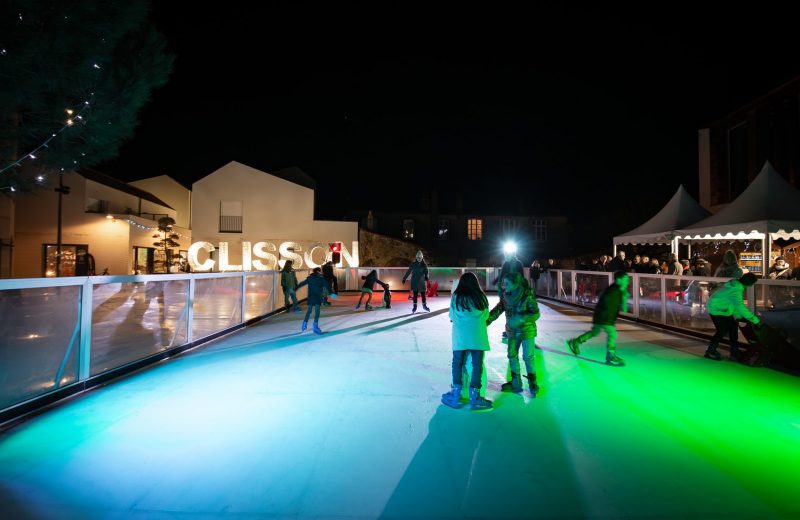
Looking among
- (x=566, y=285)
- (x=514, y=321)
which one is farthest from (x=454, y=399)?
(x=566, y=285)

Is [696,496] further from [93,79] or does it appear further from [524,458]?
[93,79]

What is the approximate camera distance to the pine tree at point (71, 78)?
8.54 metres

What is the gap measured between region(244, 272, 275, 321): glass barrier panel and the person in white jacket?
32.0 feet

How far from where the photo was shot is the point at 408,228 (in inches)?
1383

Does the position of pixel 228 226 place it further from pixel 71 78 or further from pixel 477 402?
pixel 477 402

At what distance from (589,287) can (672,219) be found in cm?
454

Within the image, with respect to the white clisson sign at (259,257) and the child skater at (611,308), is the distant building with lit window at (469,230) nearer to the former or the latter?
the white clisson sign at (259,257)

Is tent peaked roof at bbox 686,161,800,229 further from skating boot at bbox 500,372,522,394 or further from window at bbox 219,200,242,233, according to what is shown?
window at bbox 219,200,242,233

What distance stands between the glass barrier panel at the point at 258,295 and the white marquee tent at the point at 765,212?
43.4 ft

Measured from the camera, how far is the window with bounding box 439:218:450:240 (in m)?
35.9

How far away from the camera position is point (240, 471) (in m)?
2.87

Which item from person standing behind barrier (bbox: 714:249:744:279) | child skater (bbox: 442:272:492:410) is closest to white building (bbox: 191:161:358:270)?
person standing behind barrier (bbox: 714:249:744:279)

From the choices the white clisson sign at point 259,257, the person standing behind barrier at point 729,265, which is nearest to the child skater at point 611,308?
the person standing behind barrier at point 729,265

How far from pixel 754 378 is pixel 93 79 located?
618 inches
